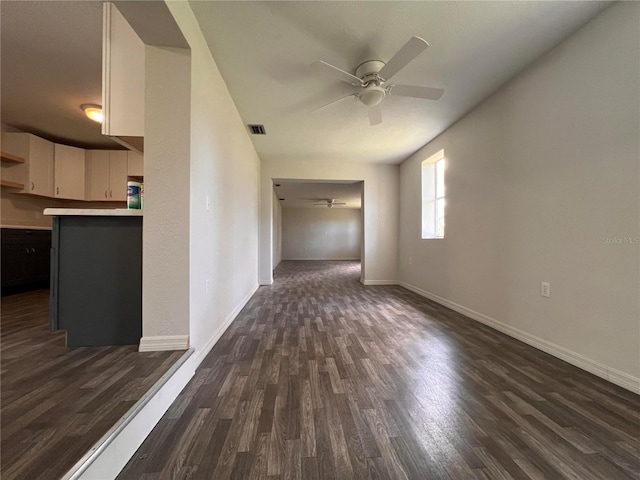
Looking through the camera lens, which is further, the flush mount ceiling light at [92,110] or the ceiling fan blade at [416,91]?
the flush mount ceiling light at [92,110]

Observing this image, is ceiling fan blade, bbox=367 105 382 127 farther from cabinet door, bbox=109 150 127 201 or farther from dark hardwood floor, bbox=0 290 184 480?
cabinet door, bbox=109 150 127 201

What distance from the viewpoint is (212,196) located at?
6.95 ft

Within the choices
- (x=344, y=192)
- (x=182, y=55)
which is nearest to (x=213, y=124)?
(x=182, y=55)

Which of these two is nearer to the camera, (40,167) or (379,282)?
(40,167)

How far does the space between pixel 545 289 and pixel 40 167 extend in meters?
6.31

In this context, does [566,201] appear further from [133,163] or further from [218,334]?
[133,163]

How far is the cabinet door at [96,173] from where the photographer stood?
4102 millimetres

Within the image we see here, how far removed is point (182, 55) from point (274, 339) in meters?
2.30

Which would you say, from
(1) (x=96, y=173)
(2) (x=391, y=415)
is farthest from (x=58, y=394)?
(1) (x=96, y=173)

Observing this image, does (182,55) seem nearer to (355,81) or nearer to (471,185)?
(355,81)

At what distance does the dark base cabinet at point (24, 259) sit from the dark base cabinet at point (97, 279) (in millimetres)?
2742

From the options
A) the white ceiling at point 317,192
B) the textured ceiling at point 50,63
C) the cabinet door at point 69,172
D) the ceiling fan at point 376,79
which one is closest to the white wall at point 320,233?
the white ceiling at point 317,192

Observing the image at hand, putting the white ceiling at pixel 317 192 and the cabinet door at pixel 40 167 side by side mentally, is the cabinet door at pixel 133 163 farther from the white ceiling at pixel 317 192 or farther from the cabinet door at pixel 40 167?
the white ceiling at pixel 317 192

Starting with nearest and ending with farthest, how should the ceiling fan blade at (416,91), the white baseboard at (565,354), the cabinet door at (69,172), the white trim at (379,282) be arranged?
the white baseboard at (565,354) < the ceiling fan blade at (416,91) < the cabinet door at (69,172) < the white trim at (379,282)
